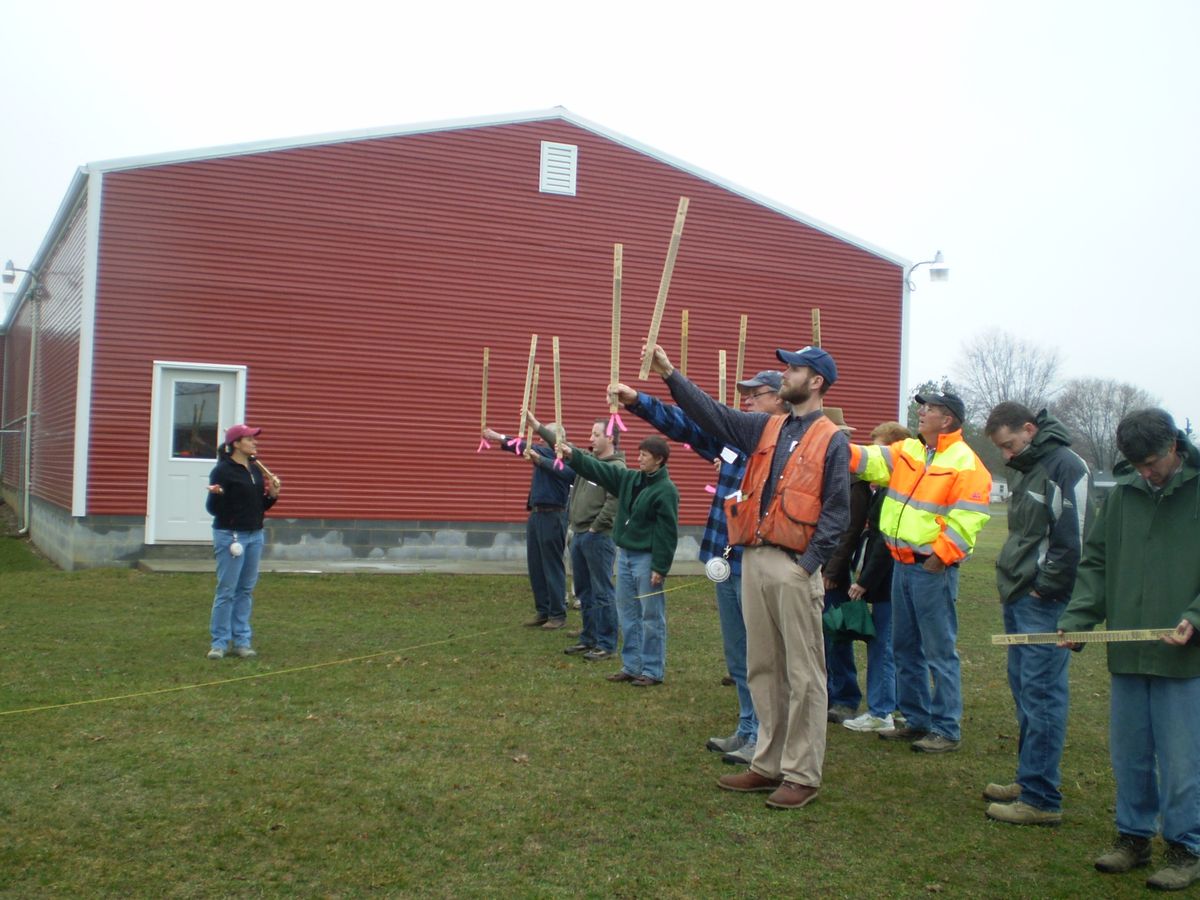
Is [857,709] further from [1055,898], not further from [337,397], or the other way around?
[337,397]

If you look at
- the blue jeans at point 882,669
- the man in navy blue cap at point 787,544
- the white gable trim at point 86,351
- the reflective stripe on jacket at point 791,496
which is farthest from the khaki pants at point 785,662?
the white gable trim at point 86,351

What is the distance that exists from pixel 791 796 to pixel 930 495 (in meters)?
2.05

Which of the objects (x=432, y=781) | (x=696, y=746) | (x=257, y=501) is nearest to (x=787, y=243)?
(x=257, y=501)

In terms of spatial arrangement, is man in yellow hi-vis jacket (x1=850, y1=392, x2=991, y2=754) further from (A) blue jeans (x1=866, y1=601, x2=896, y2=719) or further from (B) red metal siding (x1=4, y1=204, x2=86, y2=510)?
(B) red metal siding (x1=4, y1=204, x2=86, y2=510)

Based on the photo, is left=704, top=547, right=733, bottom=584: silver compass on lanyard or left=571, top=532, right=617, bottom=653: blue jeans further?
left=571, top=532, right=617, bottom=653: blue jeans

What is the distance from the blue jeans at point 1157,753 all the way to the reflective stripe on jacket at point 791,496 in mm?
1538

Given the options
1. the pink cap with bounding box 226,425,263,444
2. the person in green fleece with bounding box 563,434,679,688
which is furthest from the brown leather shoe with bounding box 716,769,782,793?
the pink cap with bounding box 226,425,263,444

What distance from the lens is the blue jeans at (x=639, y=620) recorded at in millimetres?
8203

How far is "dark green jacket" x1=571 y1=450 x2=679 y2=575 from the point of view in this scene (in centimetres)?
794

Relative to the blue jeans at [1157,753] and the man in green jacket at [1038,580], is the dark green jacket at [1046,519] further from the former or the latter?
the blue jeans at [1157,753]

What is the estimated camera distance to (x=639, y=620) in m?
8.38

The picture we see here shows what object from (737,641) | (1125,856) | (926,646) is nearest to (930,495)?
(926,646)

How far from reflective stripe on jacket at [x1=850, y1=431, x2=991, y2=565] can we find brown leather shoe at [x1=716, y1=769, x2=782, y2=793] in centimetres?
168

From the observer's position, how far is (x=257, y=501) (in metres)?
9.11
